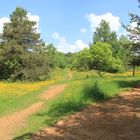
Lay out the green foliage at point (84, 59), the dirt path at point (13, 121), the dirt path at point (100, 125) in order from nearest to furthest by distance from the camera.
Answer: the dirt path at point (100, 125) < the dirt path at point (13, 121) < the green foliage at point (84, 59)

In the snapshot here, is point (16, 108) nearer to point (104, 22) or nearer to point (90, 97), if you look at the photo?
point (90, 97)

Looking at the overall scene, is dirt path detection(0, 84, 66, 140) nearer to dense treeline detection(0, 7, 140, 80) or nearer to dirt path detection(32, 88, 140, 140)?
dirt path detection(32, 88, 140, 140)

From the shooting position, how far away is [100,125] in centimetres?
1247

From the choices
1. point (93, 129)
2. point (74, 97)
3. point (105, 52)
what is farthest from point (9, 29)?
point (93, 129)

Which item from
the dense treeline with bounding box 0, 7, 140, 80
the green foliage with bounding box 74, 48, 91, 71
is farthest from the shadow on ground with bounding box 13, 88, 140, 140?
the green foliage with bounding box 74, 48, 91, 71

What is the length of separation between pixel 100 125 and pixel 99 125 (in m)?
0.03

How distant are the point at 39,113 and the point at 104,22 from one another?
74188 millimetres

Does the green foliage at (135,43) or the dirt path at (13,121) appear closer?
the dirt path at (13,121)

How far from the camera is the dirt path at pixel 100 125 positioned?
10.9 metres

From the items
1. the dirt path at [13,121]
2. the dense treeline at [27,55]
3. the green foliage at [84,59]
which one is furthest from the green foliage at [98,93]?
the green foliage at [84,59]

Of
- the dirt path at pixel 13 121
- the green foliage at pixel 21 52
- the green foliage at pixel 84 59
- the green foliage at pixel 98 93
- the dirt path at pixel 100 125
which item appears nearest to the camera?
the dirt path at pixel 100 125

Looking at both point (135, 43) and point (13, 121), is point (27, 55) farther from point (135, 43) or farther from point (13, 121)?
point (13, 121)

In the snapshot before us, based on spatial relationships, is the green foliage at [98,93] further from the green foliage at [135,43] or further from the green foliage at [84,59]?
the green foliage at [84,59]

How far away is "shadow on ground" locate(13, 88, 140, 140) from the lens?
35.9 ft
